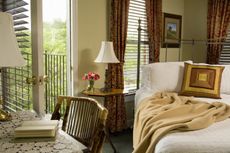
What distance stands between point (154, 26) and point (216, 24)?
108cm

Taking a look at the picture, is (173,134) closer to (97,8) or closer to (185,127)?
(185,127)

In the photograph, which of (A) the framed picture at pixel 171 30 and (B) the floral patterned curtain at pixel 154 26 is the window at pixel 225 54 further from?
(B) the floral patterned curtain at pixel 154 26

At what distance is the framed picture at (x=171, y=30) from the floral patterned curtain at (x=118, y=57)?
112cm

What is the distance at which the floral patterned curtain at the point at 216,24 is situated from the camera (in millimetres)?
3900

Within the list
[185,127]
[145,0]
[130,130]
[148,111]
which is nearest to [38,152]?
[185,127]

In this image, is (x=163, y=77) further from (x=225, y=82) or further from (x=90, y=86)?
(x=90, y=86)

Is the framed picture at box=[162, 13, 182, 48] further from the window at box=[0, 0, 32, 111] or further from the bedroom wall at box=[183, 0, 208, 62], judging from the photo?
the window at box=[0, 0, 32, 111]

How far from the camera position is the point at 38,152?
→ 1.00 metres

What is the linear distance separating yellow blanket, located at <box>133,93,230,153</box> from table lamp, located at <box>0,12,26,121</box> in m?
1.02

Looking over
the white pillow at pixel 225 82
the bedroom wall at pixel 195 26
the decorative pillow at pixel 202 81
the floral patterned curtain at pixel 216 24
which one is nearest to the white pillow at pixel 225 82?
the white pillow at pixel 225 82

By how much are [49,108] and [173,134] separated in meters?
1.94

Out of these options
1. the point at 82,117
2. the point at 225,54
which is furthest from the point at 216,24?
the point at 82,117

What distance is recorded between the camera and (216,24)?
13.1ft

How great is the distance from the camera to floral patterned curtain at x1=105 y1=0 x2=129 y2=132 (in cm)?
321
